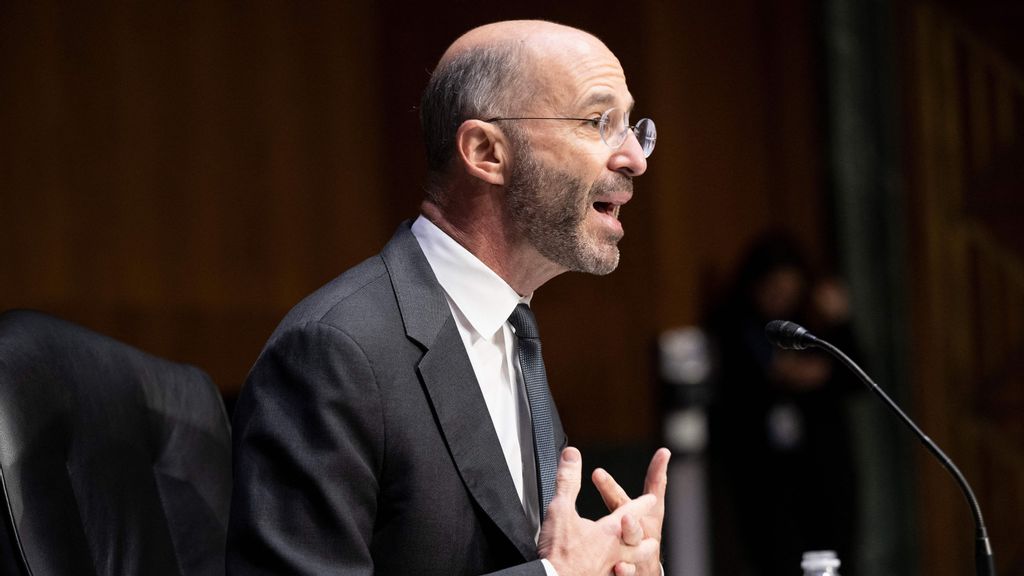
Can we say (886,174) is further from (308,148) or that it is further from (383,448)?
(383,448)

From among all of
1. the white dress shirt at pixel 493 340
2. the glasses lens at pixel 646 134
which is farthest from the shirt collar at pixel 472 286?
the glasses lens at pixel 646 134

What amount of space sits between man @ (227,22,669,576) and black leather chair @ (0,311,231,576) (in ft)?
0.78

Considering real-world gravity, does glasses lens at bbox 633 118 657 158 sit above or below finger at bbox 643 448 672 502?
above

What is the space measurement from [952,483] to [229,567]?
13.9ft

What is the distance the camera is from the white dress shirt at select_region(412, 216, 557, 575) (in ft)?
5.42

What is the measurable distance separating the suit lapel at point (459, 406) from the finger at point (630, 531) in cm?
12

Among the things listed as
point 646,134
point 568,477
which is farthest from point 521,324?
point 646,134

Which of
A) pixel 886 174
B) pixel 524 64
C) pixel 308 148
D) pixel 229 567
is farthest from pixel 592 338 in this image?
pixel 229 567

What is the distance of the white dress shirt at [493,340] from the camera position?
165 cm

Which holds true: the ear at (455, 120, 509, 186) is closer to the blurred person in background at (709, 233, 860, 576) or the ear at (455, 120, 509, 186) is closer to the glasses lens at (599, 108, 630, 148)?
the glasses lens at (599, 108, 630, 148)

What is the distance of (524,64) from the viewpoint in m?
1.71

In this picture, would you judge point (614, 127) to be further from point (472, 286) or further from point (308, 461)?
point (308, 461)

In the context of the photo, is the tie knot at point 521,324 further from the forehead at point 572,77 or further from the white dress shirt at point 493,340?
the forehead at point 572,77

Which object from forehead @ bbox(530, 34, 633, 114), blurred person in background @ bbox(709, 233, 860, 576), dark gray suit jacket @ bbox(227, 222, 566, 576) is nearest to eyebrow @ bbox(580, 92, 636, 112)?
forehead @ bbox(530, 34, 633, 114)
